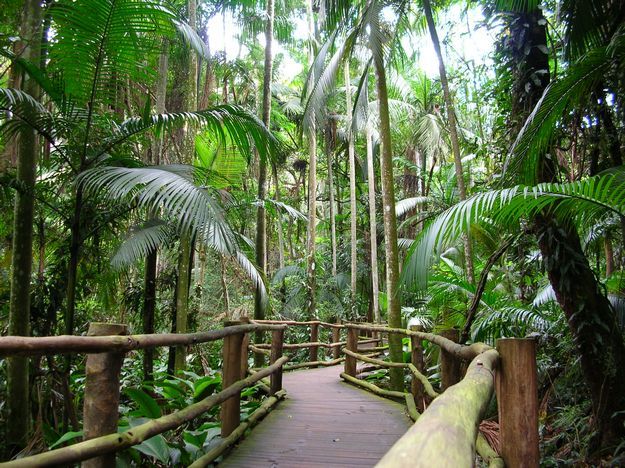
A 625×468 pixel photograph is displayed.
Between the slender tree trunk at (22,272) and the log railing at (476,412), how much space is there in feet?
9.58

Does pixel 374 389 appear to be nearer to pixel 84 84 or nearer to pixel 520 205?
pixel 520 205

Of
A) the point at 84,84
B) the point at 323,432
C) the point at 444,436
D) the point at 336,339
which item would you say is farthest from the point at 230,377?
the point at 336,339

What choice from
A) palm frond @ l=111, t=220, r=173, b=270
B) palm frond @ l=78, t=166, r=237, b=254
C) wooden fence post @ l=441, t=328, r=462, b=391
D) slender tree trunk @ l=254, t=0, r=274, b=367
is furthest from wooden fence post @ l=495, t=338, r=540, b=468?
slender tree trunk @ l=254, t=0, r=274, b=367

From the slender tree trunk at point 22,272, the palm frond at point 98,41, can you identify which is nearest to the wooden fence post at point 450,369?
the slender tree trunk at point 22,272

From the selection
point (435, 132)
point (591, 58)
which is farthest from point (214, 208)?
point (435, 132)

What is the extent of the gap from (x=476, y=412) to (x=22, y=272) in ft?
11.3

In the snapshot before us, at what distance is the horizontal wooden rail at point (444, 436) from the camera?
0.70 meters

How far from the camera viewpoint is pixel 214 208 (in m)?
3.30

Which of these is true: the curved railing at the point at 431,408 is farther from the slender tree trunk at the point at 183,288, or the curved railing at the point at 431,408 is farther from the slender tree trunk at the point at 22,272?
the slender tree trunk at the point at 183,288

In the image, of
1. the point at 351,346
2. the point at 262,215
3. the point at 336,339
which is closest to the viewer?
the point at 351,346

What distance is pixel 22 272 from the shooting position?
350 cm

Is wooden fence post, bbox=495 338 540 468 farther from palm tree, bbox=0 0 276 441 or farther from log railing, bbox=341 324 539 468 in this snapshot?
palm tree, bbox=0 0 276 441

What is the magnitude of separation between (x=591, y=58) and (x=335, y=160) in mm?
14391

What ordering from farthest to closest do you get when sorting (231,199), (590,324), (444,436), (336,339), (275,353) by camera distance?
(336,339), (231,199), (275,353), (590,324), (444,436)
